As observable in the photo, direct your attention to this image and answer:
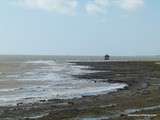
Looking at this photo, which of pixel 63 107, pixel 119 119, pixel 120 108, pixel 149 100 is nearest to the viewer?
pixel 119 119

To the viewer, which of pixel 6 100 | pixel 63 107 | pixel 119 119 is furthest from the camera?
pixel 6 100

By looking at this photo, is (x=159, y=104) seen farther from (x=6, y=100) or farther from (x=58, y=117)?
(x=6, y=100)

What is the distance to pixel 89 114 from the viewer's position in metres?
22.2

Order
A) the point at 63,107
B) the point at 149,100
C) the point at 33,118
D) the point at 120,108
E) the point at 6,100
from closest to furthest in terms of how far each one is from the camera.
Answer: the point at 33,118 < the point at 120,108 < the point at 63,107 < the point at 149,100 < the point at 6,100

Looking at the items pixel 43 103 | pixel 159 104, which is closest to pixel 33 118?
pixel 43 103

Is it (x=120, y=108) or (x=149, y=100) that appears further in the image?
(x=149, y=100)

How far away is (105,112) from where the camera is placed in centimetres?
2266

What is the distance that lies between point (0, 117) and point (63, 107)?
193 inches

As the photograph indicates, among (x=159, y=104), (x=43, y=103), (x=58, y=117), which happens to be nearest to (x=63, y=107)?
(x=43, y=103)

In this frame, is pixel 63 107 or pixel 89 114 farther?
pixel 63 107

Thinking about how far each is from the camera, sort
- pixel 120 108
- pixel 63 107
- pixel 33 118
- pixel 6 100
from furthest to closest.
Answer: pixel 6 100
pixel 63 107
pixel 120 108
pixel 33 118

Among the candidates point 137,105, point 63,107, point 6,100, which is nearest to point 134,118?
point 137,105

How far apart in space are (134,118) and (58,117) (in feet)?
13.7

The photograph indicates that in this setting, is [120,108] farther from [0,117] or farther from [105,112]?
[0,117]
